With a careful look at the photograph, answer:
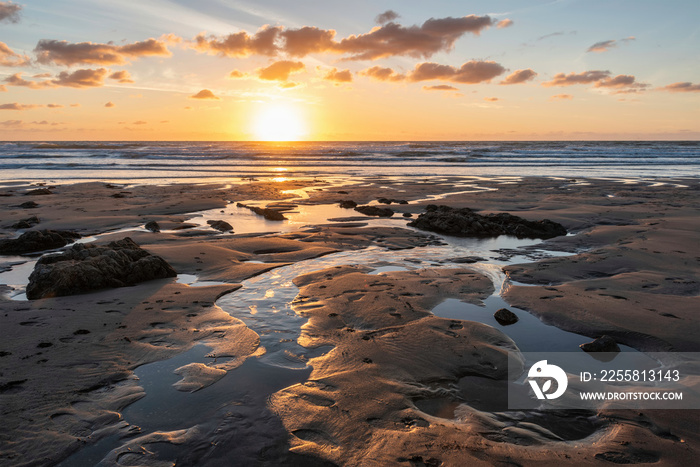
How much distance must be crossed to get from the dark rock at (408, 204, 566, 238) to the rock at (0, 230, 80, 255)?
10015mm

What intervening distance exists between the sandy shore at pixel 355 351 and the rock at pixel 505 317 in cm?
39

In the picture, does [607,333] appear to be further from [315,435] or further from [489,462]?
[315,435]

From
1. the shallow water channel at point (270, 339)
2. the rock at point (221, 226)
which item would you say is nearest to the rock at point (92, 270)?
the shallow water channel at point (270, 339)

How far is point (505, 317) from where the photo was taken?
5699 mm

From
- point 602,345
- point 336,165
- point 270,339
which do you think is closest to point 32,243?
point 270,339

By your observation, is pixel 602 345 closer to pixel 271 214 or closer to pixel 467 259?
pixel 467 259

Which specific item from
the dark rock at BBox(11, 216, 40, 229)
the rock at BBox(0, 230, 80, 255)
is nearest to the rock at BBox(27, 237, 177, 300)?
the rock at BBox(0, 230, 80, 255)

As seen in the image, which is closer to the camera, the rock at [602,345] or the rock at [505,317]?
the rock at [602,345]

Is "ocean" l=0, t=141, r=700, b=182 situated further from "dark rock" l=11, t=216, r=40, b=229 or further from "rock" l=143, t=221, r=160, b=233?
"rock" l=143, t=221, r=160, b=233

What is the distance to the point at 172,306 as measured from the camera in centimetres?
616

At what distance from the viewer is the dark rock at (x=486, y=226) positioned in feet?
38.3

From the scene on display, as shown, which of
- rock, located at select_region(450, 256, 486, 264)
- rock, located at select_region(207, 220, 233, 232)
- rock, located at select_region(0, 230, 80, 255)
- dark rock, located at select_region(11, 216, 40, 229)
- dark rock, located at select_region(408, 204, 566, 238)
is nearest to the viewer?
rock, located at select_region(450, 256, 486, 264)

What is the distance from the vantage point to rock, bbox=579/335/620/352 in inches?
193

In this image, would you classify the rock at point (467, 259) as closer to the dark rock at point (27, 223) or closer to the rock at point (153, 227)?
the rock at point (153, 227)
